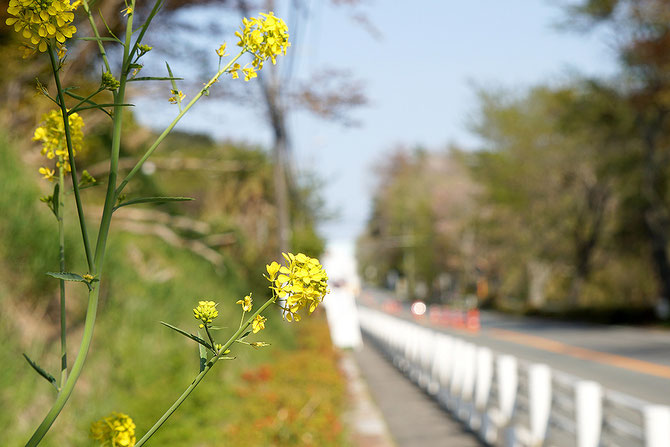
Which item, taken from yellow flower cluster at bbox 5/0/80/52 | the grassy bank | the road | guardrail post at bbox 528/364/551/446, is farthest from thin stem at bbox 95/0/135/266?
the road

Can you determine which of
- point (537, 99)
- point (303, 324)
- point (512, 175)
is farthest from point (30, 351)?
point (537, 99)

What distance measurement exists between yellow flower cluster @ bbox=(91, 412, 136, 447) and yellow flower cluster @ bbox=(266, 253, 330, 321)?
1.48 feet

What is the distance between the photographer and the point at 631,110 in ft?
95.8

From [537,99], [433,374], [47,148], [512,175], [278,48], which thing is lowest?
[433,374]

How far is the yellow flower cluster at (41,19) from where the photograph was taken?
45.6 inches

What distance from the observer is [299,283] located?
123cm

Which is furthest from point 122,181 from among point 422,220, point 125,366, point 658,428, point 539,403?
point 422,220

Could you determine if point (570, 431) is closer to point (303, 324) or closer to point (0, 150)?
point (0, 150)

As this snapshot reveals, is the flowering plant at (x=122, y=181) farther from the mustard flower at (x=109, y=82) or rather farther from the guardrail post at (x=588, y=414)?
the guardrail post at (x=588, y=414)

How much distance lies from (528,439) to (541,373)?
604 mm

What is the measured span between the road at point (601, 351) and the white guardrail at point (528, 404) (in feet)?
4.38

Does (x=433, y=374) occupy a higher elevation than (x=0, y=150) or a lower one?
lower

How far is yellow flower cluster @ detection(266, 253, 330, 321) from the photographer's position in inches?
48.1

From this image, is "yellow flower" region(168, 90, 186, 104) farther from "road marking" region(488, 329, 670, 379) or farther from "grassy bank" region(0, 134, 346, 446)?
"road marking" region(488, 329, 670, 379)
